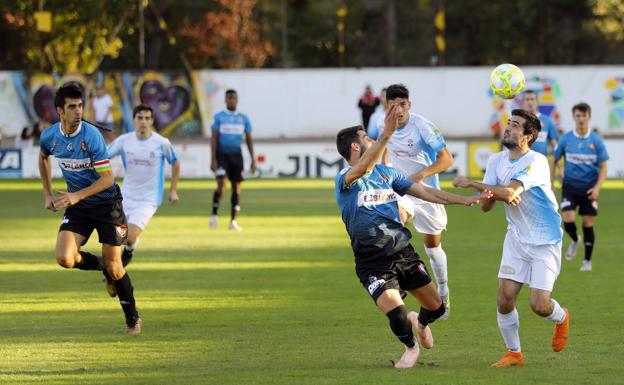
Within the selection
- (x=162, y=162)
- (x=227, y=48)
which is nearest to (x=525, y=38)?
(x=227, y=48)

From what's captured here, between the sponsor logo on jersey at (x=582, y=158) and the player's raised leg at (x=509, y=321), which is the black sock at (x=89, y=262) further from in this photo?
the sponsor logo on jersey at (x=582, y=158)

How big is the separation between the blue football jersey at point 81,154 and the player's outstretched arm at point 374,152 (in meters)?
2.87

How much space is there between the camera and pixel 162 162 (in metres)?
14.9

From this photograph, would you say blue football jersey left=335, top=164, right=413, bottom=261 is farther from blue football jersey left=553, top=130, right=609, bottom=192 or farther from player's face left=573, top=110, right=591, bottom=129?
→ blue football jersey left=553, top=130, right=609, bottom=192

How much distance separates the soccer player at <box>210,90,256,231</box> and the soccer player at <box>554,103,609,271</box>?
6987mm

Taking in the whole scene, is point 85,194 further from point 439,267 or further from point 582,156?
point 582,156

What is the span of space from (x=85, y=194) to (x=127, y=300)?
41.7 inches

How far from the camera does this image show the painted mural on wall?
44.6m

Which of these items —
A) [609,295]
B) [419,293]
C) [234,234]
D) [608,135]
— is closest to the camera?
[419,293]

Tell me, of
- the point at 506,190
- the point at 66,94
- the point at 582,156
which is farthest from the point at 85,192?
the point at 582,156

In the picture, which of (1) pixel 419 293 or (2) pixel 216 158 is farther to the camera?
(2) pixel 216 158

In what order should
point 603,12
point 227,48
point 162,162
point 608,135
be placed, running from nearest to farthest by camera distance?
1. point 162,162
2. point 608,135
3. point 603,12
4. point 227,48

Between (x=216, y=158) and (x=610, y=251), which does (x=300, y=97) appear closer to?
(x=216, y=158)

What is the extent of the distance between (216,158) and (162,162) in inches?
296
